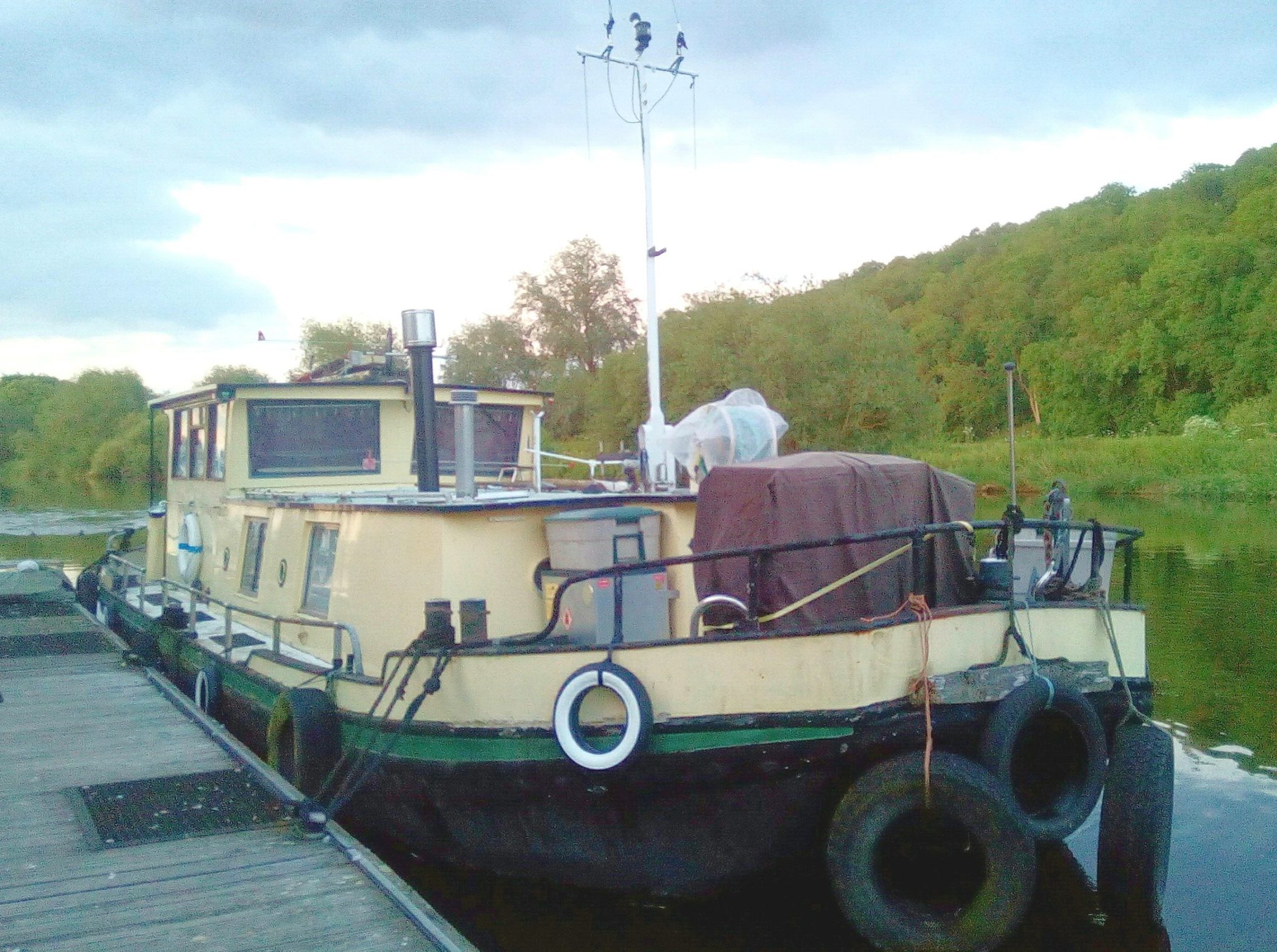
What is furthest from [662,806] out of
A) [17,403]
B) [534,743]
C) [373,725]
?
[17,403]

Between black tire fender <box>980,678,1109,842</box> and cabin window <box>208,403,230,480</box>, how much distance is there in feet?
21.3

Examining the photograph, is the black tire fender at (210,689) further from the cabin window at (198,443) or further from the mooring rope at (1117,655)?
the mooring rope at (1117,655)

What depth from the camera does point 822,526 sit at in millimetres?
5840

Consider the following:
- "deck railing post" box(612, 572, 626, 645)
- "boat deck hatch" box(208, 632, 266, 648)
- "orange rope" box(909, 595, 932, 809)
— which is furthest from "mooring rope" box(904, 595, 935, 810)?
"boat deck hatch" box(208, 632, 266, 648)

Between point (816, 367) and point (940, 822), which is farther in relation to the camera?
point (816, 367)

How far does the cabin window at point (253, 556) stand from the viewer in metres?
9.18

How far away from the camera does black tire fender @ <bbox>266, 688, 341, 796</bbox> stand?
22.9 ft

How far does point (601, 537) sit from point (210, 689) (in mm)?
4324

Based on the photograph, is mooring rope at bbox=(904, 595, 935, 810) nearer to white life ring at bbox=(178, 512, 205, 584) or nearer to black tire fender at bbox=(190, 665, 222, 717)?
black tire fender at bbox=(190, 665, 222, 717)

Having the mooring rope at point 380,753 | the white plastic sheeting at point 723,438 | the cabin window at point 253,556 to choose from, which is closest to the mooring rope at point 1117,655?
the white plastic sheeting at point 723,438

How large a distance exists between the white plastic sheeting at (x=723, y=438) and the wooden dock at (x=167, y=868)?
114 inches

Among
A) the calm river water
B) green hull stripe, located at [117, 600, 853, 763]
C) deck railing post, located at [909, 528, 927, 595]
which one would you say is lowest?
the calm river water

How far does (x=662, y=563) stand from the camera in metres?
5.53

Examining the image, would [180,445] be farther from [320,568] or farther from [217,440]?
[320,568]
